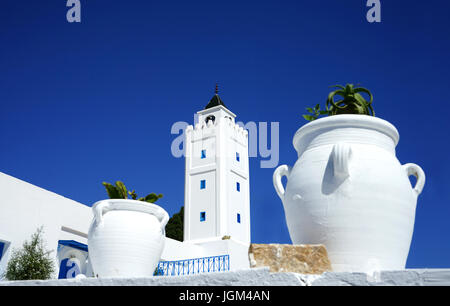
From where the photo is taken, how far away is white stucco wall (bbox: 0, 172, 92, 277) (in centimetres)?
1027

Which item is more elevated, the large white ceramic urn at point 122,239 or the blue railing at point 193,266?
the blue railing at point 193,266

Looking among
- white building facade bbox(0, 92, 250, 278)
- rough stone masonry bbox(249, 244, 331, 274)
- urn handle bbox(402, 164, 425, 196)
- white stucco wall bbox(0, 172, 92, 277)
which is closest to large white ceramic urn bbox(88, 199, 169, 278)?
rough stone masonry bbox(249, 244, 331, 274)

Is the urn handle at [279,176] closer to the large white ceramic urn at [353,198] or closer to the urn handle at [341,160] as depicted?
the large white ceramic urn at [353,198]

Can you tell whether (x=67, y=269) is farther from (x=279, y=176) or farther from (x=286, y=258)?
(x=286, y=258)

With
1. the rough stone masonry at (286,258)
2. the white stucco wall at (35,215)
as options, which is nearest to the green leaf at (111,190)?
the rough stone masonry at (286,258)

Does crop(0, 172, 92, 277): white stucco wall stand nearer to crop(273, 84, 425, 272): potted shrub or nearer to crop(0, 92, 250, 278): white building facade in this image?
crop(0, 92, 250, 278): white building facade

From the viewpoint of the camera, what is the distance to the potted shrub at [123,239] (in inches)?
158

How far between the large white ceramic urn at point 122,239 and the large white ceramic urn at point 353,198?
1601mm

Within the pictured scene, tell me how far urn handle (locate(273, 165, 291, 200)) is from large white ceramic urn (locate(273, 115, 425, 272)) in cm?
22

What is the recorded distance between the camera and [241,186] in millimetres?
23484
